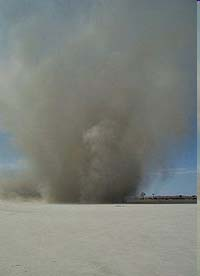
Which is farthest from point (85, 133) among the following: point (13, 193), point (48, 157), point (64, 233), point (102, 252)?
point (102, 252)

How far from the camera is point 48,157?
115 ft

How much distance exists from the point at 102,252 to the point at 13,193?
108 ft

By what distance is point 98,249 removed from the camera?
22.4ft

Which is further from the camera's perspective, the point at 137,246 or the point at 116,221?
the point at 116,221

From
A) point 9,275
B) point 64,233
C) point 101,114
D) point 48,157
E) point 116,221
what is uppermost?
point 101,114

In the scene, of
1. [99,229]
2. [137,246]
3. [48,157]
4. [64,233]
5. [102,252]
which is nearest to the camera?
[102,252]

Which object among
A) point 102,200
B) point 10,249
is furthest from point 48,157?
point 10,249

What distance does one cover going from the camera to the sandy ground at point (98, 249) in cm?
547

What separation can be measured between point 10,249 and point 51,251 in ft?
2.57

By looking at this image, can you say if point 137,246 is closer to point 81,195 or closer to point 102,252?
point 102,252

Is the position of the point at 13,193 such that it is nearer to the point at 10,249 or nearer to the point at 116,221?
the point at 116,221

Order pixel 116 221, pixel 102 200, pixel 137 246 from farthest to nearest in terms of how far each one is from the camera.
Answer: pixel 102 200, pixel 116 221, pixel 137 246

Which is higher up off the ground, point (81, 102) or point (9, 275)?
point (81, 102)

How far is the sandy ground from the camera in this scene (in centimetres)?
547
